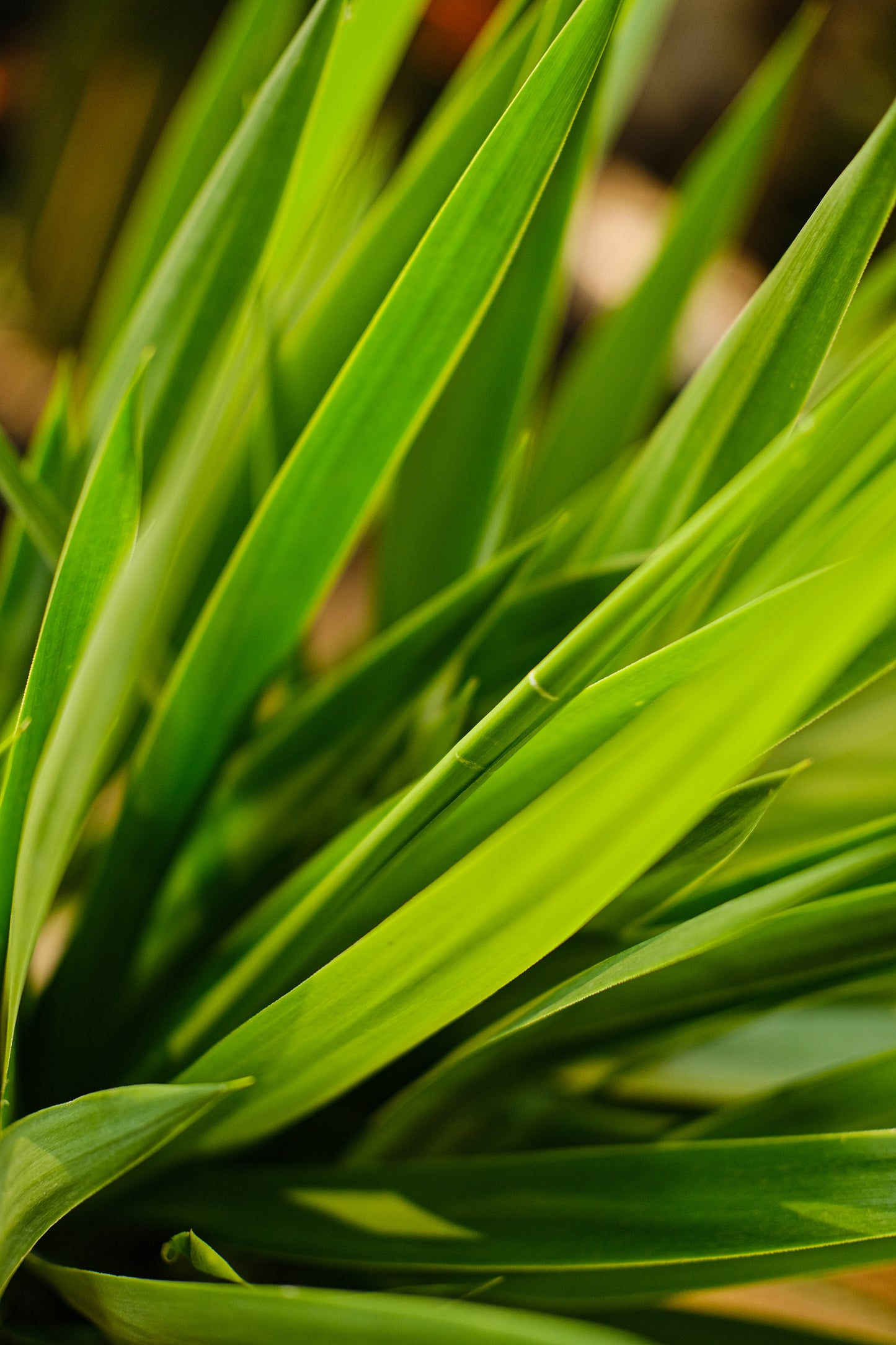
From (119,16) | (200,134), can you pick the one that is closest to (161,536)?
(200,134)

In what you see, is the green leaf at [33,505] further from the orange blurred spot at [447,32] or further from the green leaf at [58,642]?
the orange blurred spot at [447,32]

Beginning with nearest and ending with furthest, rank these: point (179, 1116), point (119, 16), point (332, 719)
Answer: point (179, 1116) < point (332, 719) < point (119, 16)

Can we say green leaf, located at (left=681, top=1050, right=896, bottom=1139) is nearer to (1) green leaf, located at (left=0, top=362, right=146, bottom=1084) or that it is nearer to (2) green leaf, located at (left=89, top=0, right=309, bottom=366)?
(1) green leaf, located at (left=0, top=362, right=146, bottom=1084)

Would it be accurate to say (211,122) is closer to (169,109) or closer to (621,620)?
(621,620)

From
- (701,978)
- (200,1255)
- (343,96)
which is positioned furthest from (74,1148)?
(343,96)

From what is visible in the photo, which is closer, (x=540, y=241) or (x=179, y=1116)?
(x=179, y=1116)

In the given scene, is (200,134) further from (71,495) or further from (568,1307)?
(568,1307)

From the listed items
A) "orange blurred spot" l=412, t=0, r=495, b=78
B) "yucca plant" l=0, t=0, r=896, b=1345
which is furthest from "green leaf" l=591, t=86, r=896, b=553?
"orange blurred spot" l=412, t=0, r=495, b=78
